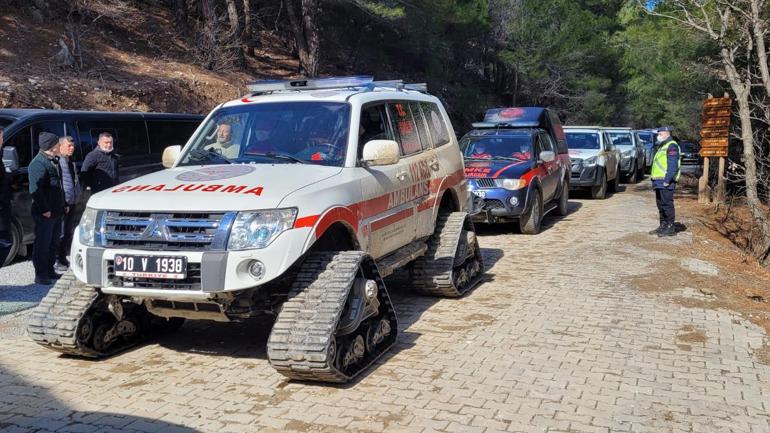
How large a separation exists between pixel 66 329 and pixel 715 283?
733 cm

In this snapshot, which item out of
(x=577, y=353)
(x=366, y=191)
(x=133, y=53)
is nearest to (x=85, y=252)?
(x=366, y=191)

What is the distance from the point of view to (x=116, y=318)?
588cm

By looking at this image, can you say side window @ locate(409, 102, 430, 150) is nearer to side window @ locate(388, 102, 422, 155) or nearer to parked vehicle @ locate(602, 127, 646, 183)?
side window @ locate(388, 102, 422, 155)

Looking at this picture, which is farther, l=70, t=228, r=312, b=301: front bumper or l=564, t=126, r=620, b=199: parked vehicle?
l=564, t=126, r=620, b=199: parked vehicle

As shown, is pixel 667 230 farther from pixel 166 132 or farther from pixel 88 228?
pixel 88 228

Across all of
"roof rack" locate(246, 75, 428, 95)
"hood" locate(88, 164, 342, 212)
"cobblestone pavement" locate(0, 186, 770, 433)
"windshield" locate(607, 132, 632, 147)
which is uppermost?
"roof rack" locate(246, 75, 428, 95)

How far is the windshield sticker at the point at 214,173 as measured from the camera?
5.69 m

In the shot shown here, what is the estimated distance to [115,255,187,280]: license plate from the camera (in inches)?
199

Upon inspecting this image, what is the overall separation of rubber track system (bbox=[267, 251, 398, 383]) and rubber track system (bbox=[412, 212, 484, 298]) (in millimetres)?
2173

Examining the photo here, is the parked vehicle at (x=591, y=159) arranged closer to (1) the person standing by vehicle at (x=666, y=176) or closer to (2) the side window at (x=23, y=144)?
(1) the person standing by vehicle at (x=666, y=176)

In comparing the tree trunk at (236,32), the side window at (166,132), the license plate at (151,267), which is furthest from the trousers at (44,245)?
the tree trunk at (236,32)

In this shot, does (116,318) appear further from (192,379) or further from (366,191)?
(366,191)

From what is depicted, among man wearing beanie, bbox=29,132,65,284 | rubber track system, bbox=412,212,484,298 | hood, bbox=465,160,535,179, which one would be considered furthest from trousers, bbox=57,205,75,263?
hood, bbox=465,160,535,179

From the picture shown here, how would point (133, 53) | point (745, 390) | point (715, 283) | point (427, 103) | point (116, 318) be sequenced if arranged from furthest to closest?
point (133, 53) → point (715, 283) → point (427, 103) → point (116, 318) → point (745, 390)
